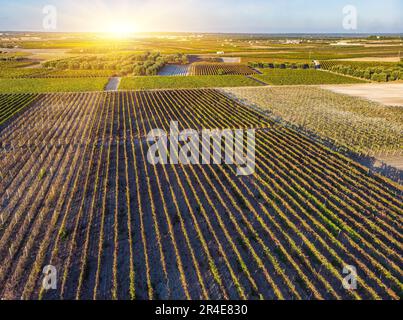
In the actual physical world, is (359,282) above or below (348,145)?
below


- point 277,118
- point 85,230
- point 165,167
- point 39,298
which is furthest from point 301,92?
point 39,298

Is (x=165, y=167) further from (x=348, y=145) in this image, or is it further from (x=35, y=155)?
(x=348, y=145)

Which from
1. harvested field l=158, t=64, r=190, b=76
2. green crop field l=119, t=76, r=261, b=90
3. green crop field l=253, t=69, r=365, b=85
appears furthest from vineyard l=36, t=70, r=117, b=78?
green crop field l=253, t=69, r=365, b=85

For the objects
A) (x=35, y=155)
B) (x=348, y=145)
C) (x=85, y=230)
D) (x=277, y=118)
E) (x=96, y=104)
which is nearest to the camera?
(x=85, y=230)

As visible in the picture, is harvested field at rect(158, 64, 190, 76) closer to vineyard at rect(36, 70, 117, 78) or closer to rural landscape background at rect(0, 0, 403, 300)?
vineyard at rect(36, 70, 117, 78)

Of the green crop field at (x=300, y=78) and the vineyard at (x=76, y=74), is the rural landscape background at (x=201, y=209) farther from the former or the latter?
the vineyard at (x=76, y=74)

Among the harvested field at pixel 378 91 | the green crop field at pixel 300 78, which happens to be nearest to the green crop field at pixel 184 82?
the green crop field at pixel 300 78
